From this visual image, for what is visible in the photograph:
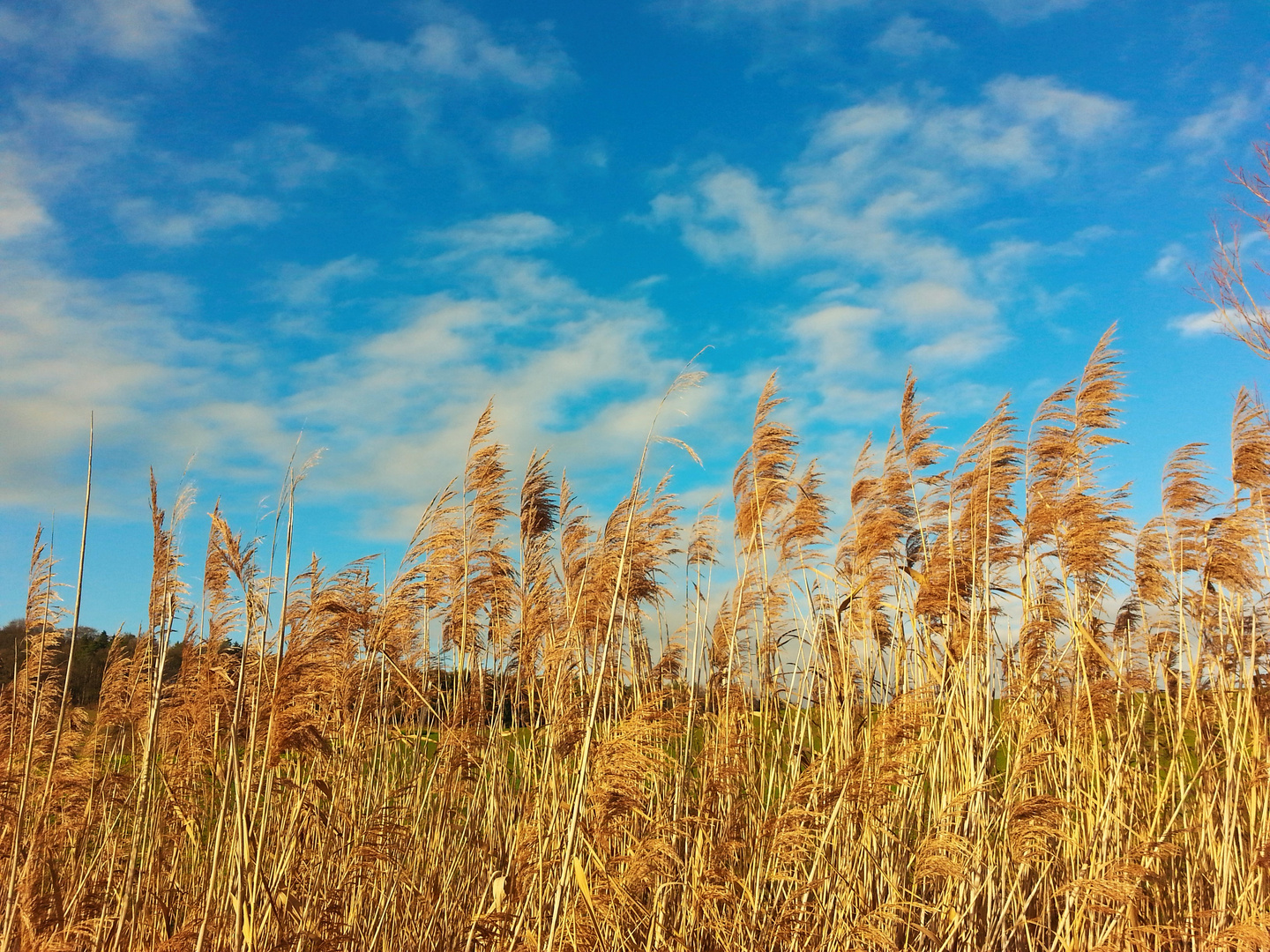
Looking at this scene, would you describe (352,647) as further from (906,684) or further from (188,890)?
(906,684)

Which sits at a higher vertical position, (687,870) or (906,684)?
(906,684)

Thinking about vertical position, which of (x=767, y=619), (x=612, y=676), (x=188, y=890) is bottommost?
(x=188, y=890)

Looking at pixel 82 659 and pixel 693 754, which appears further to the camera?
pixel 82 659

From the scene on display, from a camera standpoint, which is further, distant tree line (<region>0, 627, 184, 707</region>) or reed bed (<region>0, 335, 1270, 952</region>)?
distant tree line (<region>0, 627, 184, 707</region>)

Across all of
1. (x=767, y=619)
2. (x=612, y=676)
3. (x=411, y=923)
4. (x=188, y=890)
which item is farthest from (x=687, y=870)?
(x=188, y=890)

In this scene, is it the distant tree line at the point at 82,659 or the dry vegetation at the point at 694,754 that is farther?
the distant tree line at the point at 82,659

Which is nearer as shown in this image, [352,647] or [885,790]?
[885,790]

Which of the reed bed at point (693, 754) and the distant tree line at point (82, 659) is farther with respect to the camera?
the distant tree line at point (82, 659)

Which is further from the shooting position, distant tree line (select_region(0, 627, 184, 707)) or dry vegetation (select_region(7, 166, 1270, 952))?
distant tree line (select_region(0, 627, 184, 707))

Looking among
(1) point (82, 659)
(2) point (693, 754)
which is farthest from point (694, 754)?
A: (1) point (82, 659)

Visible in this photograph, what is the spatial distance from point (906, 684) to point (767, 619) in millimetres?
1003

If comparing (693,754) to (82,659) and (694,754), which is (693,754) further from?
(82,659)

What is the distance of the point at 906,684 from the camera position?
537 cm

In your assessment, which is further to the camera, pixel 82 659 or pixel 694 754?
pixel 82 659
